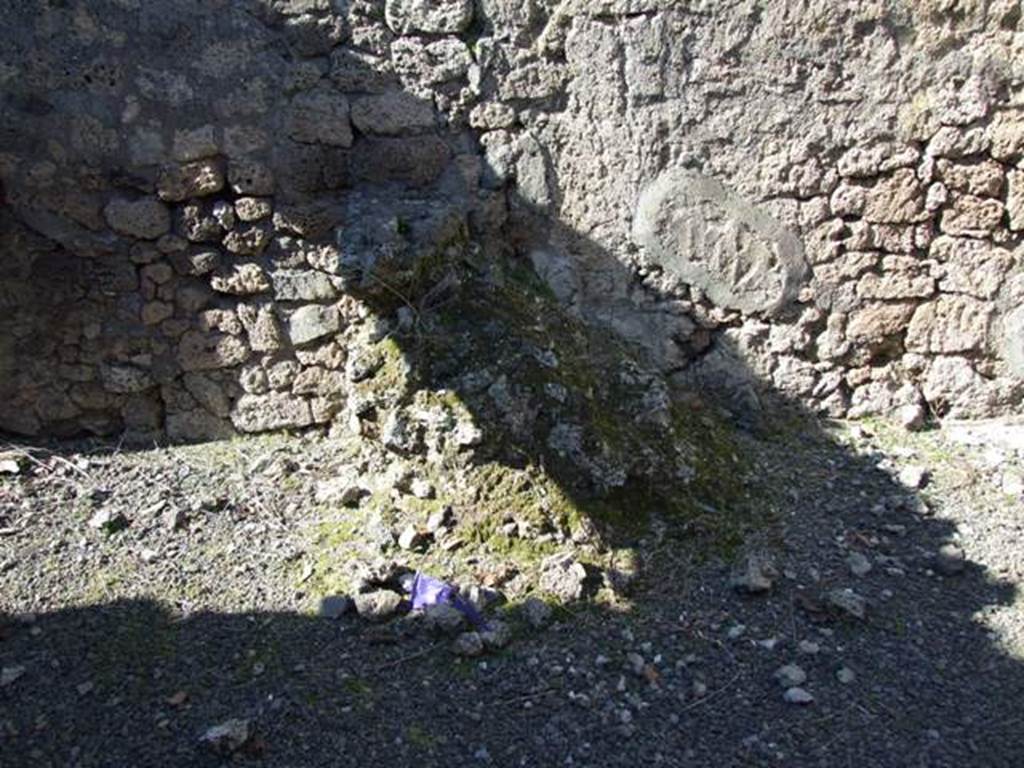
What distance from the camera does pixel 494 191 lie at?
3.39 metres

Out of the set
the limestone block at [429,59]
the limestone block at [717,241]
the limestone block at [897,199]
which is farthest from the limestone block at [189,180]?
the limestone block at [897,199]

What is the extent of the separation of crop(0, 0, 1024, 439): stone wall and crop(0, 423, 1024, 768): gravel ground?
400 millimetres

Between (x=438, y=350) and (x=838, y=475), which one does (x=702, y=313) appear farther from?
(x=438, y=350)

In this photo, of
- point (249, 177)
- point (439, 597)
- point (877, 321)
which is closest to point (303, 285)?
point (249, 177)

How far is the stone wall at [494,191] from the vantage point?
3154 mm

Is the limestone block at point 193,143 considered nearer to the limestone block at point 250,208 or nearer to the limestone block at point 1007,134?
the limestone block at point 250,208

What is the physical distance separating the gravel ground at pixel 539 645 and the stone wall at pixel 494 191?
0.40 metres

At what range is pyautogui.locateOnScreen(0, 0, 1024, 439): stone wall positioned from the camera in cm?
315

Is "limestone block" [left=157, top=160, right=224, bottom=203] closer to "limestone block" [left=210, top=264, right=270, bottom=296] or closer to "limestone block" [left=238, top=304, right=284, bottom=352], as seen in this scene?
"limestone block" [left=210, top=264, right=270, bottom=296]

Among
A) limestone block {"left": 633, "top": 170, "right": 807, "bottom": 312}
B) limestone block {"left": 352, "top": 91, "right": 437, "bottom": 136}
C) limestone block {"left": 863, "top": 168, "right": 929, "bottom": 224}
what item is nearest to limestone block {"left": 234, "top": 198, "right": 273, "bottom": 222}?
limestone block {"left": 352, "top": 91, "right": 437, "bottom": 136}

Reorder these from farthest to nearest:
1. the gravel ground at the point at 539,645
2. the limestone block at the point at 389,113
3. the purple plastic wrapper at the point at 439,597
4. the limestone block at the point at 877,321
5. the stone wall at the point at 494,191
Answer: the limestone block at the point at 877,321 < the limestone block at the point at 389,113 < the stone wall at the point at 494,191 < the purple plastic wrapper at the point at 439,597 < the gravel ground at the point at 539,645

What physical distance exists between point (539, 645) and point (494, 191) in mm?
1555

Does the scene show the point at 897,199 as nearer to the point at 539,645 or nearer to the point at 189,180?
the point at 539,645

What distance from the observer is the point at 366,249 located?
3.13 m
